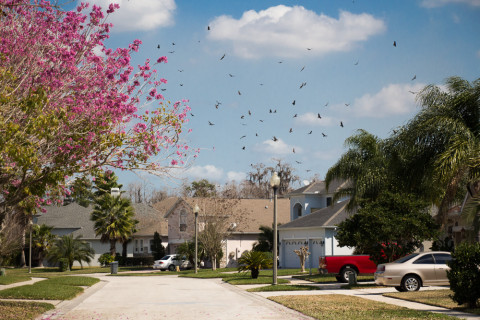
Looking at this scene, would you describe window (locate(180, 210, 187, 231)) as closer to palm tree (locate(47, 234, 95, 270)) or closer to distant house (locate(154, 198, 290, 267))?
distant house (locate(154, 198, 290, 267))

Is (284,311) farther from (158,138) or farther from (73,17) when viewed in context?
(73,17)

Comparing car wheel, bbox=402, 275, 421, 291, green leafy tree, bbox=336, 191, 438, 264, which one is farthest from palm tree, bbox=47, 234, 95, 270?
car wheel, bbox=402, 275, 421, 291

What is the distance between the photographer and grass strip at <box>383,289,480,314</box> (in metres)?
16.3

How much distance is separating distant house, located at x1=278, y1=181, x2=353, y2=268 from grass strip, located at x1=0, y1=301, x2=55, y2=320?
24854 mm

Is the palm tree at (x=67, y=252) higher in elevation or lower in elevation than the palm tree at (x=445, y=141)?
lower

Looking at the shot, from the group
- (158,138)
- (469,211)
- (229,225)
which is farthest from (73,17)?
(229,225)

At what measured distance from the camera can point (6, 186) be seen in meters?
17.9

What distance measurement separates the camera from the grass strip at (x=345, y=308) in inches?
592

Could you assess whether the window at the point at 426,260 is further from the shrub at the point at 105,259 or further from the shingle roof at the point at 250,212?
the shrub at the point at 105,259

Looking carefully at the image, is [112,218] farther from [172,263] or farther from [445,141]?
[445,141]

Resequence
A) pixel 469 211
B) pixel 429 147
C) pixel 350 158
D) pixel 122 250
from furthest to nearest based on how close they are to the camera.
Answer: pixel 122 250
pixel 350 158
pixel 429 147
pixel 469 211

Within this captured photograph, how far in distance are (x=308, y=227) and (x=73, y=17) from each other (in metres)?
32.6

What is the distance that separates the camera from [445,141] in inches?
964

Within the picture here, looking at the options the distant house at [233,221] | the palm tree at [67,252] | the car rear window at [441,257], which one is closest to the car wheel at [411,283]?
the car rear window at [441,257]
